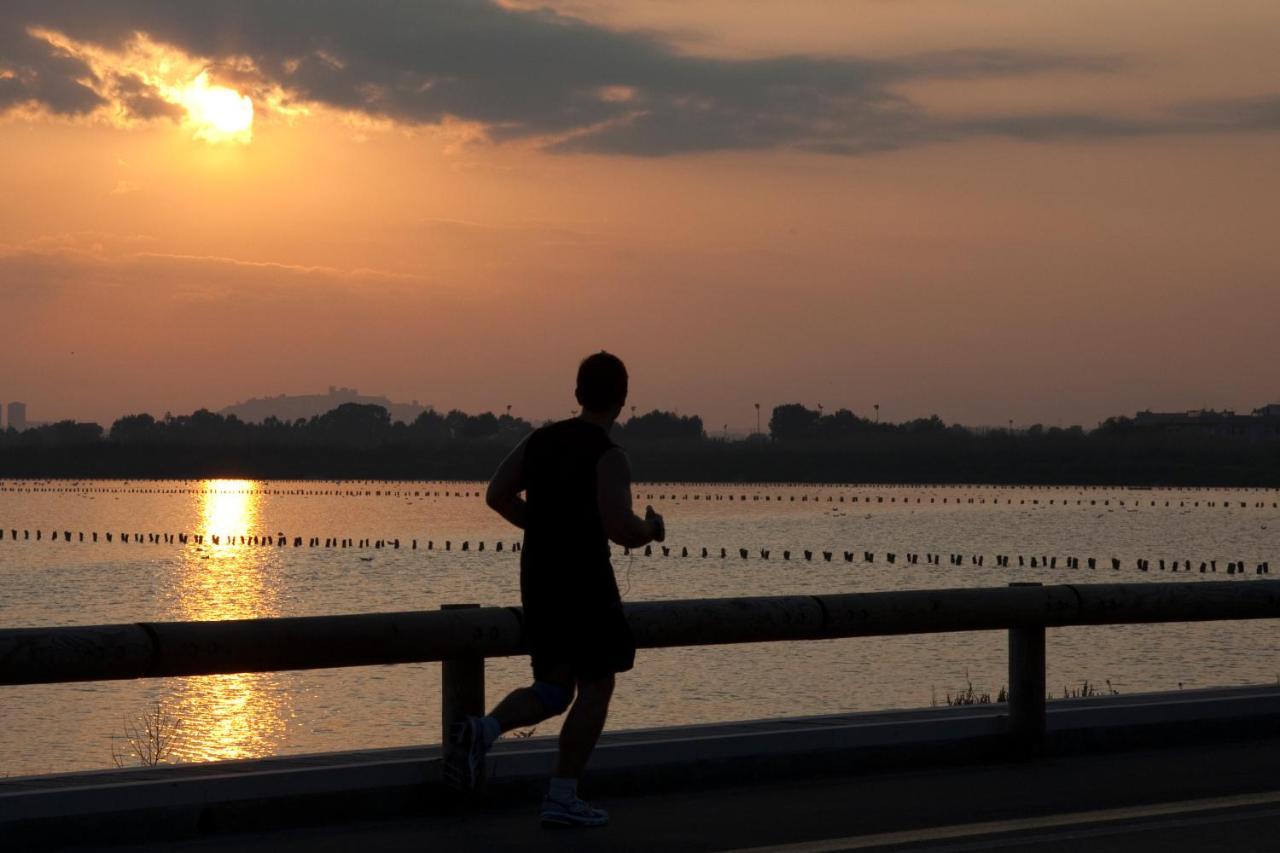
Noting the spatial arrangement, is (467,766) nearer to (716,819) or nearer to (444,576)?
(716,819)

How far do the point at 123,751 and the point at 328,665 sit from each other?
19.9 metres

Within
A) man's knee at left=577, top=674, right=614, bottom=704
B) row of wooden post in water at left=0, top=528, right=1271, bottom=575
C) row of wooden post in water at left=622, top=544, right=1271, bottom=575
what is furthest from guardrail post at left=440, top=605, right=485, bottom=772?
row of wooden post in water at left=622, top=544, right=1271, bottom=575

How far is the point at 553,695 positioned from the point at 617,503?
90 centimetres

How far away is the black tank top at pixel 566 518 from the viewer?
8117 millimetres

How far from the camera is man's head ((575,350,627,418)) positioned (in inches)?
322

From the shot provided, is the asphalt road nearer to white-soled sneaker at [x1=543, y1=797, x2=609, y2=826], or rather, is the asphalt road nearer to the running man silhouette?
white-soled sneaker at [x1=543, y1=797, x2=609, y2=826]

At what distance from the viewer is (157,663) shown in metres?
7.91

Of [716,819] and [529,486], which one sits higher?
[529,486]

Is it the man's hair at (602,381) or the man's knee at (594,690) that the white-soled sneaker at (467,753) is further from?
the man's hair at (602,381)

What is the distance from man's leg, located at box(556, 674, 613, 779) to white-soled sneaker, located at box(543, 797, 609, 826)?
113 mm

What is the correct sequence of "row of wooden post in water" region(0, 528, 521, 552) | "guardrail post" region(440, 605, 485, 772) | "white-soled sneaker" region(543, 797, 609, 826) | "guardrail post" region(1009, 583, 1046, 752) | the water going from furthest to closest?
"row of wooden post in water" region(0, 528, 521, 552)
the water
"guardrail post" region(1009, 583, 1046, 752)
"guardrail post" region(440, 605, 485, 772)
"white-soled sneaker" region(543, 797, 609, 826)

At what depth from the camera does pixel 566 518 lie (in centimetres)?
813

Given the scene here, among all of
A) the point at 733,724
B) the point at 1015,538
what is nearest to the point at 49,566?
the point at 1015,538

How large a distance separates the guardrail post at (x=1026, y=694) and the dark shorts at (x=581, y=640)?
10.0ft
